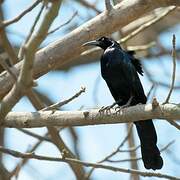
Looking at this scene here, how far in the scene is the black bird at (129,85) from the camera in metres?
3.84

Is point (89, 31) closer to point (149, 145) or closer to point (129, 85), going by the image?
point (129, 85)

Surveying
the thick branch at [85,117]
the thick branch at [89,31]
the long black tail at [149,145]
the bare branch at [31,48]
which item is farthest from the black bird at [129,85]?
the bare branch at [31,48]

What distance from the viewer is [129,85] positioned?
4.00 m

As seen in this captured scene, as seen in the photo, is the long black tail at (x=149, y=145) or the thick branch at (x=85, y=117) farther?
the long black tail at (x=149, y=145)

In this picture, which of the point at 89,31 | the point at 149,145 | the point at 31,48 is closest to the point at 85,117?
the point at 89,31

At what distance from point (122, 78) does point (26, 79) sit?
Result: 2.02 m

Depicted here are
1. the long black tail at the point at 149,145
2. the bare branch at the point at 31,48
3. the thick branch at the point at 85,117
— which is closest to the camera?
the bare branch at the point at 31,48

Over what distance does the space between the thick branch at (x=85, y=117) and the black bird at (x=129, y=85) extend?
2.96 feet

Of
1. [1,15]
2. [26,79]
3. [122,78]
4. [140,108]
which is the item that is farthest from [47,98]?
[26,79]

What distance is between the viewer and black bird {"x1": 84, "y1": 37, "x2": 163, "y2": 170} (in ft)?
12.6

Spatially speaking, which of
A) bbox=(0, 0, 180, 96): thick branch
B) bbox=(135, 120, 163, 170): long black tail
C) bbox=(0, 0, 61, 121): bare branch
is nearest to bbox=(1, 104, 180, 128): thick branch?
bbox=(0, 0, 180, 96): thick branch

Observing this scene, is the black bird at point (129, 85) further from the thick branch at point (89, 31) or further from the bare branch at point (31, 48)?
the bare branch at point (31, 48)

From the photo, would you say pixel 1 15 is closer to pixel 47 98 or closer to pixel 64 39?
pixel 47 98

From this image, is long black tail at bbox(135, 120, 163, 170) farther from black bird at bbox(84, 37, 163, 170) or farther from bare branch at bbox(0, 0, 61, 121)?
bare branch at bbox(0, 0, 61, 121)
